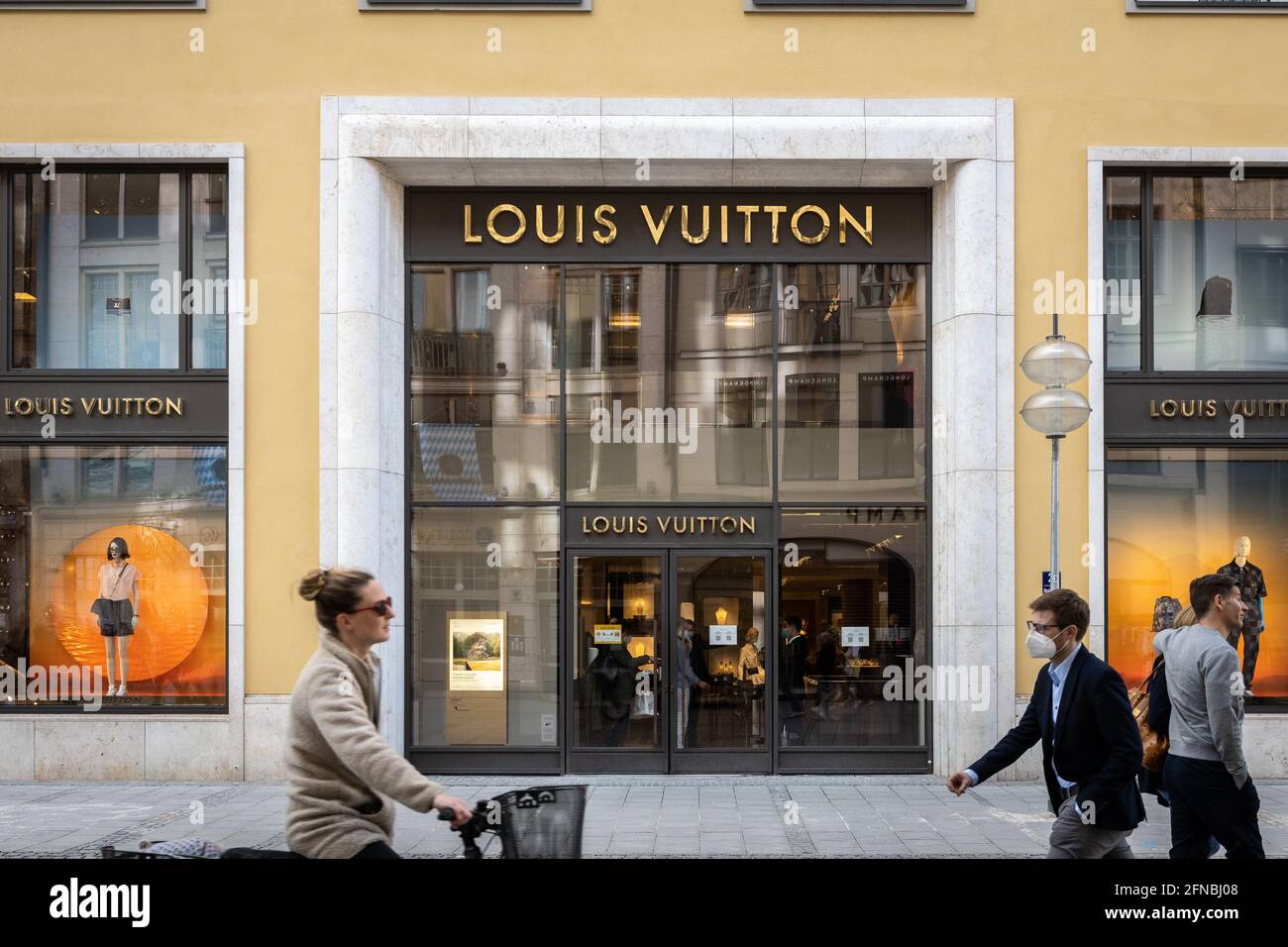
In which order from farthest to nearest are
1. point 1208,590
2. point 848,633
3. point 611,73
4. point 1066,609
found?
point 848,633, point 611,73, point 1208,590, point 1066,609

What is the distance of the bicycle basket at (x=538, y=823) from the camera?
170 inches

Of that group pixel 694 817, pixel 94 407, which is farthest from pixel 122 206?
pixel 694 817

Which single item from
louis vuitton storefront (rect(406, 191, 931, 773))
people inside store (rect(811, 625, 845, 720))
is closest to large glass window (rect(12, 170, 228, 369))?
louis vuitton storefront (rect(406, 191, 931, 773))

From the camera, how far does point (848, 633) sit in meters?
12.3

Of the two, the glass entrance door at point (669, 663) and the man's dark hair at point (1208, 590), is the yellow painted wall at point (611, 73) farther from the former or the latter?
the man's dark hair at point (1208, 590)

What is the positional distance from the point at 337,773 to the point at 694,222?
9353 mm

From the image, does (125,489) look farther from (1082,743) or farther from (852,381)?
(1082,743)

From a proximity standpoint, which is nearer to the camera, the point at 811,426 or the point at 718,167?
the point at 718,167

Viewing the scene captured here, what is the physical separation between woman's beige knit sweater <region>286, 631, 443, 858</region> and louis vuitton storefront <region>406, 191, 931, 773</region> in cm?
808

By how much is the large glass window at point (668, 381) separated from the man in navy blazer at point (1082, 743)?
686 centimetres

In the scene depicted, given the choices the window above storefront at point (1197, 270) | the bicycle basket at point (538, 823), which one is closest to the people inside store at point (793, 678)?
the window above storefront at point (1197, 270)

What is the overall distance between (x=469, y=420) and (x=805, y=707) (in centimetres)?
478

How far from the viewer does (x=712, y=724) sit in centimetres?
1223
